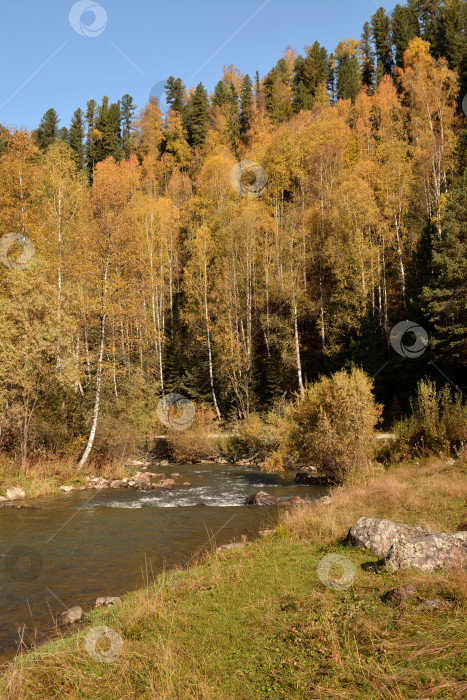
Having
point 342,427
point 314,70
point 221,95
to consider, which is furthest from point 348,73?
point 342,427

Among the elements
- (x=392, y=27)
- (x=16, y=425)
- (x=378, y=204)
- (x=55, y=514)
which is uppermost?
(x=392, y=27)

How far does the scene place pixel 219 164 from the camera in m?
47.0

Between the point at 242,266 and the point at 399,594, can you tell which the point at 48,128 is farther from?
the point at 399,594

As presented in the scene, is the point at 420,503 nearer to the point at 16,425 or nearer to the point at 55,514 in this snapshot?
the point at 55,514

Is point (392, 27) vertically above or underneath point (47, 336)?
above

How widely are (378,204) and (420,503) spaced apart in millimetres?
31928

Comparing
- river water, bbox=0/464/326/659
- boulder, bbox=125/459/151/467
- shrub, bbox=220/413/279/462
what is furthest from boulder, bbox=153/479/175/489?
shrub, bbox=220/413/279/462

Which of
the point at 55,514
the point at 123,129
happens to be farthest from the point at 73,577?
the point at 123,129

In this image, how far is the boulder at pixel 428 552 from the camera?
21.0ft

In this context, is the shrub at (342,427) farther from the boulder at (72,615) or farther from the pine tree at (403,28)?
the pine tree at (403,28)

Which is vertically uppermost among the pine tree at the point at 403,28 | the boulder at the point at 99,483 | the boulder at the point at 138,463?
the pine tree at the point at 403,28

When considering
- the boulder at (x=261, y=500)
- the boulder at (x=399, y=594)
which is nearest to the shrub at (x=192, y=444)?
the boulder at (x=261, y=500)

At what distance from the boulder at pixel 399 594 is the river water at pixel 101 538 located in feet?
16.9

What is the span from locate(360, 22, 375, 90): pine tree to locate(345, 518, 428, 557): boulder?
7826 centimetres
